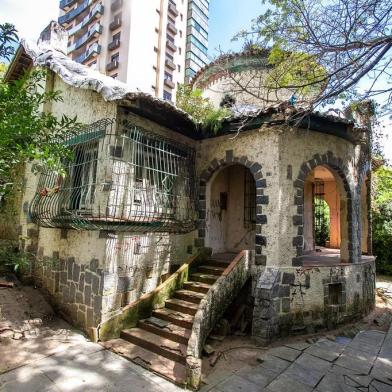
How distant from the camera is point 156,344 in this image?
4.86 metres

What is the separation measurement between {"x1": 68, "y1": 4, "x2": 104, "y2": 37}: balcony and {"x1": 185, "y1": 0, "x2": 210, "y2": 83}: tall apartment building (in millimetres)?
11986

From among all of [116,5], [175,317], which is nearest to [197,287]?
[175,317]

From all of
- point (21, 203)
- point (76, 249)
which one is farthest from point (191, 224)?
point (21, 203)

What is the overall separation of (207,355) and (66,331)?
2693 mm

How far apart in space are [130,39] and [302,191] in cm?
2826

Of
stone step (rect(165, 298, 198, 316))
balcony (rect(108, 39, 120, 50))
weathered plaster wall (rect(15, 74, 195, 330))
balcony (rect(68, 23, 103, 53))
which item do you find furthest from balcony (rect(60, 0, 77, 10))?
stone step (rect(165, 298, 198, 316))

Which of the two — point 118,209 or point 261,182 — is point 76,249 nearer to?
point 118,209

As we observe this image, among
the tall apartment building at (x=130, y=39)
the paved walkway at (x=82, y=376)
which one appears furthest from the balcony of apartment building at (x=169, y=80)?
the paved walkway at (x=82, y=376)

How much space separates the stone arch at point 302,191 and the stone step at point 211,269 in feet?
5.38

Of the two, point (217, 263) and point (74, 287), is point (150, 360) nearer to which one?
point (74, 287)

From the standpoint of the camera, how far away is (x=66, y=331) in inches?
213

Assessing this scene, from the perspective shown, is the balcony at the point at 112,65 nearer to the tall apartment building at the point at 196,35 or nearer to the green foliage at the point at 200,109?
the tall apartment building at the point at 196,35

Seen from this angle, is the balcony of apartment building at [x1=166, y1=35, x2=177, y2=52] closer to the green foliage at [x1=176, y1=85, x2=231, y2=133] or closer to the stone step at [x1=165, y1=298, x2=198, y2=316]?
the green foliage at [x1=176, y1=85, x2=231, y2=133]

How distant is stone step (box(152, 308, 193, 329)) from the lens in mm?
5297
